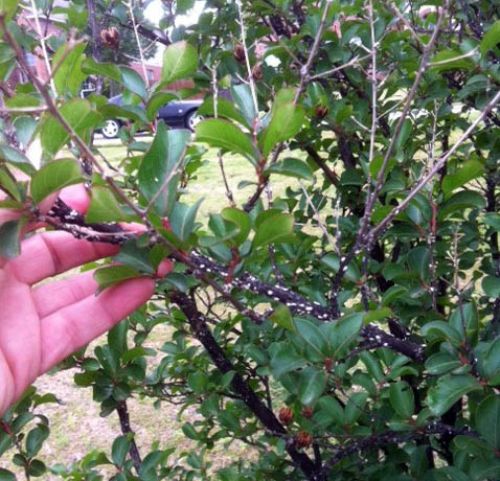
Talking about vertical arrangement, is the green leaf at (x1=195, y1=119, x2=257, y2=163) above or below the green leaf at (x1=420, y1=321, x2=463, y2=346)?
above

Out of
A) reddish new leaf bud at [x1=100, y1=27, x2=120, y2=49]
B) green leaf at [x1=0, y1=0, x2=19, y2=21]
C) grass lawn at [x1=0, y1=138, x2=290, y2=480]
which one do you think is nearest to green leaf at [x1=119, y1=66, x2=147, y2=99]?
green leaf at [x1=0, y1=0, x2=19, y2=21]

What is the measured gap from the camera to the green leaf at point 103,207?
79cm

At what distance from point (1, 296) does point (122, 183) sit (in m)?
0.44

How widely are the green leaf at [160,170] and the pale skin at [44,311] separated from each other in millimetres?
275

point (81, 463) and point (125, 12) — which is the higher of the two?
point (125, 12)

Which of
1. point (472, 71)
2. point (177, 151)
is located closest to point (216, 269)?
point (177, 151)

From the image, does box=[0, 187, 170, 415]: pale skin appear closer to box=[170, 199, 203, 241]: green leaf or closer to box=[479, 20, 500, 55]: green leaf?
box=[170, 199, 203, 241]: green leaf

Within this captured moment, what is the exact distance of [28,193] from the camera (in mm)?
830

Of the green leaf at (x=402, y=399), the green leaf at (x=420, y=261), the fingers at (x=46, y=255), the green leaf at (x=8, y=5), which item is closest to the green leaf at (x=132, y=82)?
the fingers at (x=46, y=255)

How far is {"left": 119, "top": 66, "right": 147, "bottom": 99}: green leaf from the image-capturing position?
113 cm

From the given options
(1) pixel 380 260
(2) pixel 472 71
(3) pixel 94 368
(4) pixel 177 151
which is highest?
(4) pixel 177 151

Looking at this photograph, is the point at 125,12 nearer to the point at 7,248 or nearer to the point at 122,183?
the point at 122,183

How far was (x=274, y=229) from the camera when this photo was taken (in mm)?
959

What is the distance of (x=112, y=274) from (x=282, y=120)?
1.18 feet
